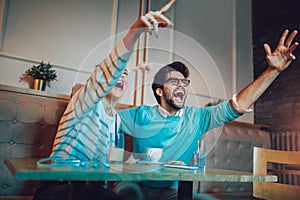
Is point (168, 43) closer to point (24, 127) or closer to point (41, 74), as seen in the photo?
point (24, 127)

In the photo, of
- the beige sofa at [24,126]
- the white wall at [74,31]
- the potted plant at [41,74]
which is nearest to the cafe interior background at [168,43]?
the white wall at [74,31]

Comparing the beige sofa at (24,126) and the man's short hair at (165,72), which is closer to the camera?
the man's short hair at (165,72)

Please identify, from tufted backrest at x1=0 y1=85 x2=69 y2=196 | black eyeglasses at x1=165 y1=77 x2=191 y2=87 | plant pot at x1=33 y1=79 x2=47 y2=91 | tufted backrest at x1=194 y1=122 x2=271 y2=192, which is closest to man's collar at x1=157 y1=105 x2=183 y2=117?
black eyeglasses at x1=165 y1=77 x2=191 y2=87

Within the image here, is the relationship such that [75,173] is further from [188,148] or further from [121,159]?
[188,148]

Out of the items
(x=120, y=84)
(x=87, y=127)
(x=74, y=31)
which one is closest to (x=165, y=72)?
(x=120, y=84)

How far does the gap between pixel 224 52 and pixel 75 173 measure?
273 centimetres

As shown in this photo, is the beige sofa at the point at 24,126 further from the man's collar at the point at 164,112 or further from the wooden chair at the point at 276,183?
the wooden chair at the point at 276,183

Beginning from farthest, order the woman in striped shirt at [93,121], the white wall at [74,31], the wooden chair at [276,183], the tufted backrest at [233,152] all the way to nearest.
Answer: the tufted backrest at [233,152]
the white wall at [74,31]
the wooden chair at [276,183]
the woman in striped shirt at [93,121]

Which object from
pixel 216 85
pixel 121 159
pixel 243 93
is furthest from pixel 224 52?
pixel 121 159

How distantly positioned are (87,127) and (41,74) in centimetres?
103

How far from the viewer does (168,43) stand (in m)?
1.15

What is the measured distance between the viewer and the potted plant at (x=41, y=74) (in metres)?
1.87

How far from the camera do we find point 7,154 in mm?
1512

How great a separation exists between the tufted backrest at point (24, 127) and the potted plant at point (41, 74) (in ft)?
0.64
